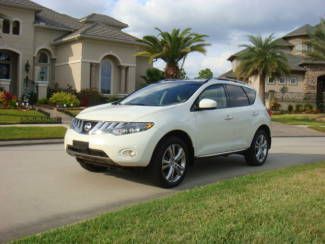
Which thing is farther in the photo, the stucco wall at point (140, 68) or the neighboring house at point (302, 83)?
the neighboring house at point (302, 83)

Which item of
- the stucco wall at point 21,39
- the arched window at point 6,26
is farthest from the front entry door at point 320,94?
the arched window at point 6,26

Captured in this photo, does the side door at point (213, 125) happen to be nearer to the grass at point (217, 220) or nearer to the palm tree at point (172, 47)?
the grass at point (217, 220)

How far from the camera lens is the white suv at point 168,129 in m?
7.16

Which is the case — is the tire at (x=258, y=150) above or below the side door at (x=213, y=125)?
below

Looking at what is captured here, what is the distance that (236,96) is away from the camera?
9.55 metres

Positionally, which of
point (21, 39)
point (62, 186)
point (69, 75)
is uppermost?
point (21, 39)

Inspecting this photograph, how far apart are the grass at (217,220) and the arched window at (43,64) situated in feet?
93.4

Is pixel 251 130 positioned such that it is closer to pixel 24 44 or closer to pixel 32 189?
pixel 32 189

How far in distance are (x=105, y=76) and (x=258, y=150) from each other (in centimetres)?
2454

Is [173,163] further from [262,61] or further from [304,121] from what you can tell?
[262,61]

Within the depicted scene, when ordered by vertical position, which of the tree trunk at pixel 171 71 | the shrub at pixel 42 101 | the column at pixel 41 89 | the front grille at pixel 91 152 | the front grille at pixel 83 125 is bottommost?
the front grille at pixel 91 152

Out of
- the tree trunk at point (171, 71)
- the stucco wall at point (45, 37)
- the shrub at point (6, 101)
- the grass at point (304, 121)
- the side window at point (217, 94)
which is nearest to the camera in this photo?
the side window at point (217, 94)

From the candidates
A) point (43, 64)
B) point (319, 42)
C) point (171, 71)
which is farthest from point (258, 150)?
point (319, 42)

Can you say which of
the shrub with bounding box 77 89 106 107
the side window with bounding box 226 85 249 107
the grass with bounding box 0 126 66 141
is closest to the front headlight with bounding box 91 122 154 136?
the side window with bounding box 226 85 249 107
